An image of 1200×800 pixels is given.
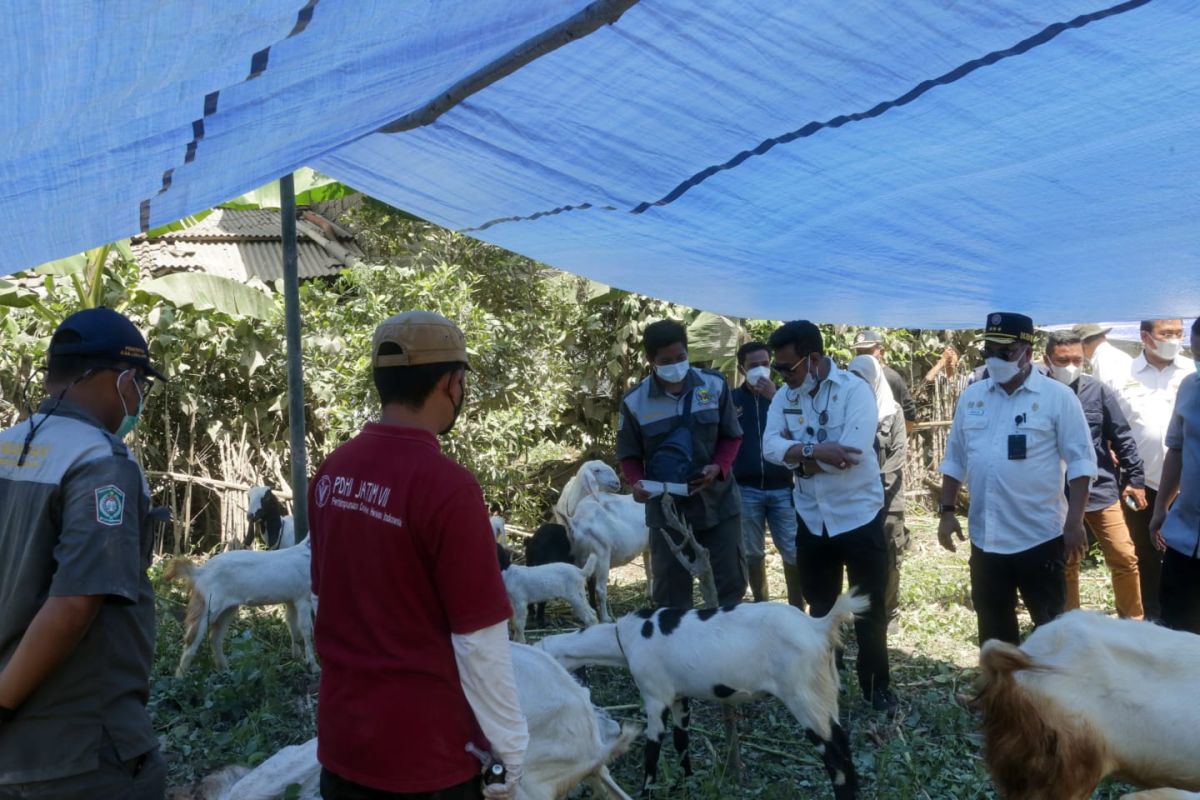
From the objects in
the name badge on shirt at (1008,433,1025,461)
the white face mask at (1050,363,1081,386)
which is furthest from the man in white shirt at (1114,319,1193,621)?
the name badge on shirt at (1008,433,1025,461)

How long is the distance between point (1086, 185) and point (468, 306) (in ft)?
28.1

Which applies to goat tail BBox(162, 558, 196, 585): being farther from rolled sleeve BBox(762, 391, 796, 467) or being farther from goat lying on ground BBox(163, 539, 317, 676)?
rolled sleeve BBox(762, 391, 796, 467)

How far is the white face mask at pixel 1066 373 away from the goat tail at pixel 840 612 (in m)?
3.78

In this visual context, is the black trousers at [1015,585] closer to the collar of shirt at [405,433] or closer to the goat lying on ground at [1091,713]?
the goat lying on ground at [1091,713]

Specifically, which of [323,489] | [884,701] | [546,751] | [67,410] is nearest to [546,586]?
[884,701]

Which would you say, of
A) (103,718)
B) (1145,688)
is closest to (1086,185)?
(1145,688)

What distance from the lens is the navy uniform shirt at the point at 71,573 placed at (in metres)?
2.49

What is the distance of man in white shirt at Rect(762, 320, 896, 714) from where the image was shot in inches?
237

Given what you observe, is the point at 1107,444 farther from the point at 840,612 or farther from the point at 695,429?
the point at 840,612

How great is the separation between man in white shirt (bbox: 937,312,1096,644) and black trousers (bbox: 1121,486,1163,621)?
2.36 m

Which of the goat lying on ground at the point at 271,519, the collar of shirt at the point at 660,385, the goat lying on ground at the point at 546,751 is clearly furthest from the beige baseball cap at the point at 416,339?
the goat lying on ground at the point at 271,519

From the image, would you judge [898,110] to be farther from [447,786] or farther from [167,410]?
[167,410]

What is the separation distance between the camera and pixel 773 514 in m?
8.05

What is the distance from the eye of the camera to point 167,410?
38.2 feet
